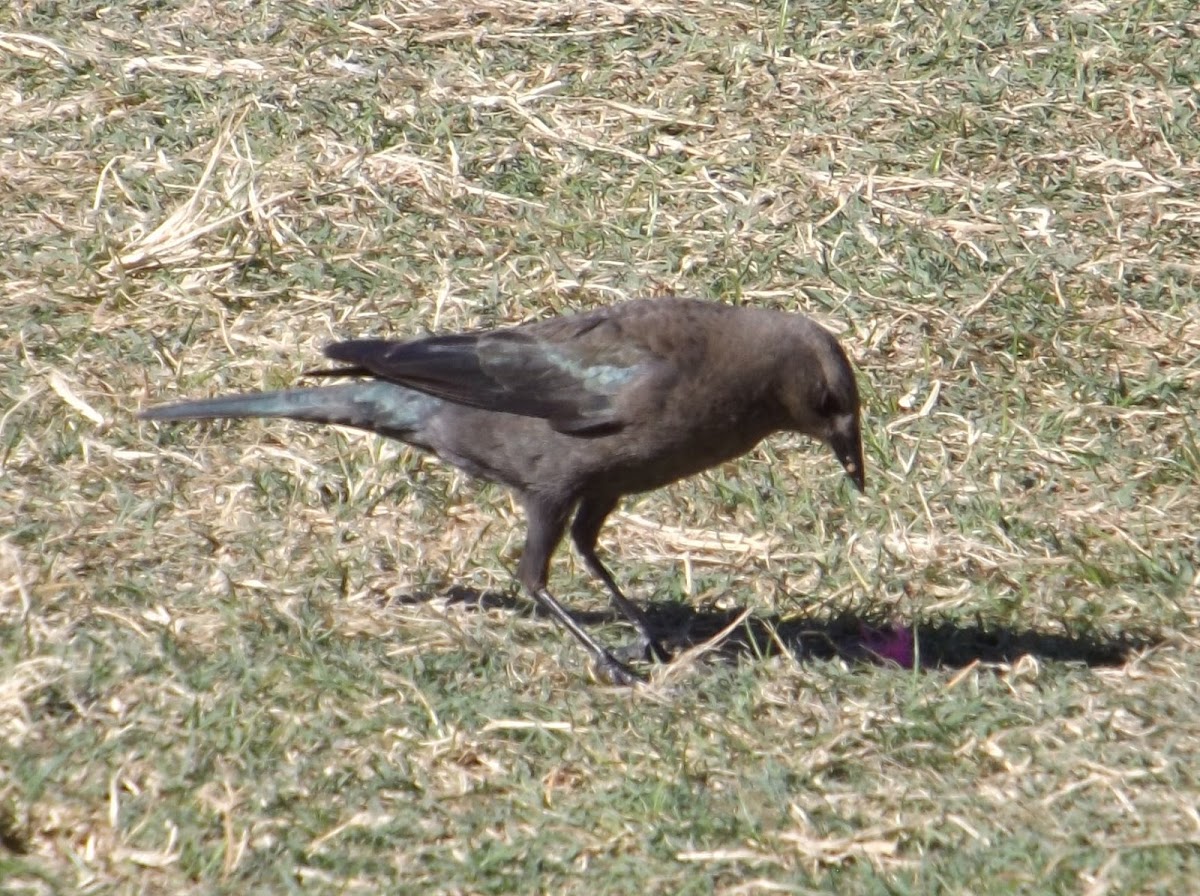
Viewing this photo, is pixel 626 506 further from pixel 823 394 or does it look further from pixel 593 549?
pixel 823 394

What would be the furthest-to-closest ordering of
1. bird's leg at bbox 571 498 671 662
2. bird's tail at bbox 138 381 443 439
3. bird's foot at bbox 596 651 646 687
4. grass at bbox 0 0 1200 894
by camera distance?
bird's tail at bbox 138 381 443 439, bird's leg at bbox 571 498 671 662, bird's foot at bbox 596 651 646 687, grass at bbox 0 0 1200 894

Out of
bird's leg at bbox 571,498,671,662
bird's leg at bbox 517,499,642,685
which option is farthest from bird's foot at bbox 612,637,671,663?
bird's leg at bbox 517,499,642,685

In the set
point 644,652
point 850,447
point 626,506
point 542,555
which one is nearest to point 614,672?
point 644,652

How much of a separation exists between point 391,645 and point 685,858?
145cm

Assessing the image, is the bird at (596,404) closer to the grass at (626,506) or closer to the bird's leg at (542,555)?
the bird's leg at (542,555)

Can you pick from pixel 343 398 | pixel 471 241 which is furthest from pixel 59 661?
pixel 471 241

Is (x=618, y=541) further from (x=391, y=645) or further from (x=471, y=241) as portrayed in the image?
(x=471, y=241)

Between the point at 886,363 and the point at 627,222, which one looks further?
the point at 627,222

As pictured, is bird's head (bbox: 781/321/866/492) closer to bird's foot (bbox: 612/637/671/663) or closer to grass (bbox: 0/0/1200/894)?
grass (bbox: 0/0/1200/894)

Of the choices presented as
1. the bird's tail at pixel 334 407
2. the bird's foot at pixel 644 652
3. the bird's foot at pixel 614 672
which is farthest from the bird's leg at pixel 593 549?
the bird's tail at pixel 334 407

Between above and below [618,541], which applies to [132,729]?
above

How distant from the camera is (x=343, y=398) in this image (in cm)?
634

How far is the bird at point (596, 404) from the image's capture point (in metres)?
5.84

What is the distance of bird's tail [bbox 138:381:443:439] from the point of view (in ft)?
20.6
